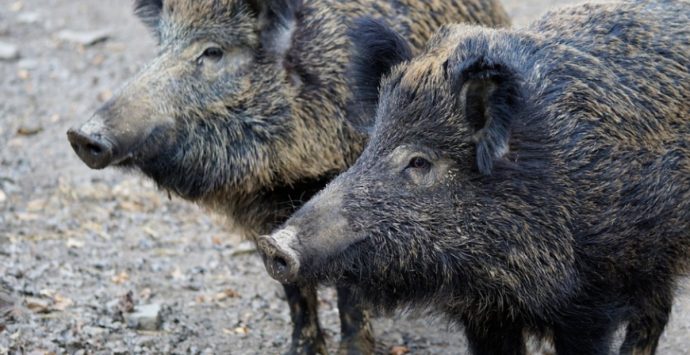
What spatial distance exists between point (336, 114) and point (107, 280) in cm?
219

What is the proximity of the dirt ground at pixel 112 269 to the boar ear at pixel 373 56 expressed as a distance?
1.07 metres

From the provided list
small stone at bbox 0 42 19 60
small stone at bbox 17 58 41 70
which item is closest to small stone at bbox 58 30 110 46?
small stone at bbox 0 42 19 60

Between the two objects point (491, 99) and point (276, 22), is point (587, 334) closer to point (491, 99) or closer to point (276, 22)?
point (491, 99)

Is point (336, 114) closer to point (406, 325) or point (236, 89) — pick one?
point (236, 89)

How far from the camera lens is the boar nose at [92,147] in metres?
5.42

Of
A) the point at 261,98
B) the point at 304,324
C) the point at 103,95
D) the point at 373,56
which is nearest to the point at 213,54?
the point at 261,98

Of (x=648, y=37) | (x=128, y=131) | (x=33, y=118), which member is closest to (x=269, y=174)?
(x=128, y=131)

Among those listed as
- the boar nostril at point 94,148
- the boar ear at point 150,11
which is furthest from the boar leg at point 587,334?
the boar ear at point 150,11

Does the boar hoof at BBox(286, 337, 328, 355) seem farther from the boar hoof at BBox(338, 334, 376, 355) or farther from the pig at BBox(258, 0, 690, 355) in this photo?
the pig at BBox(258, 0, 690, 355)

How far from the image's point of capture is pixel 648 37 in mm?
5246

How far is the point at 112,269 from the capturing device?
298 inches

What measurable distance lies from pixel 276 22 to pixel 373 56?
0.99 metres

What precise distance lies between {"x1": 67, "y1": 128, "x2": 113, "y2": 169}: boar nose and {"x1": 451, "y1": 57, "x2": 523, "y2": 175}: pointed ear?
1.80 metres

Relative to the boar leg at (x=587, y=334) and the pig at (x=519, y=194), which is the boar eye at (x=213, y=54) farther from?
the boar leg at (x=587, y=334)
